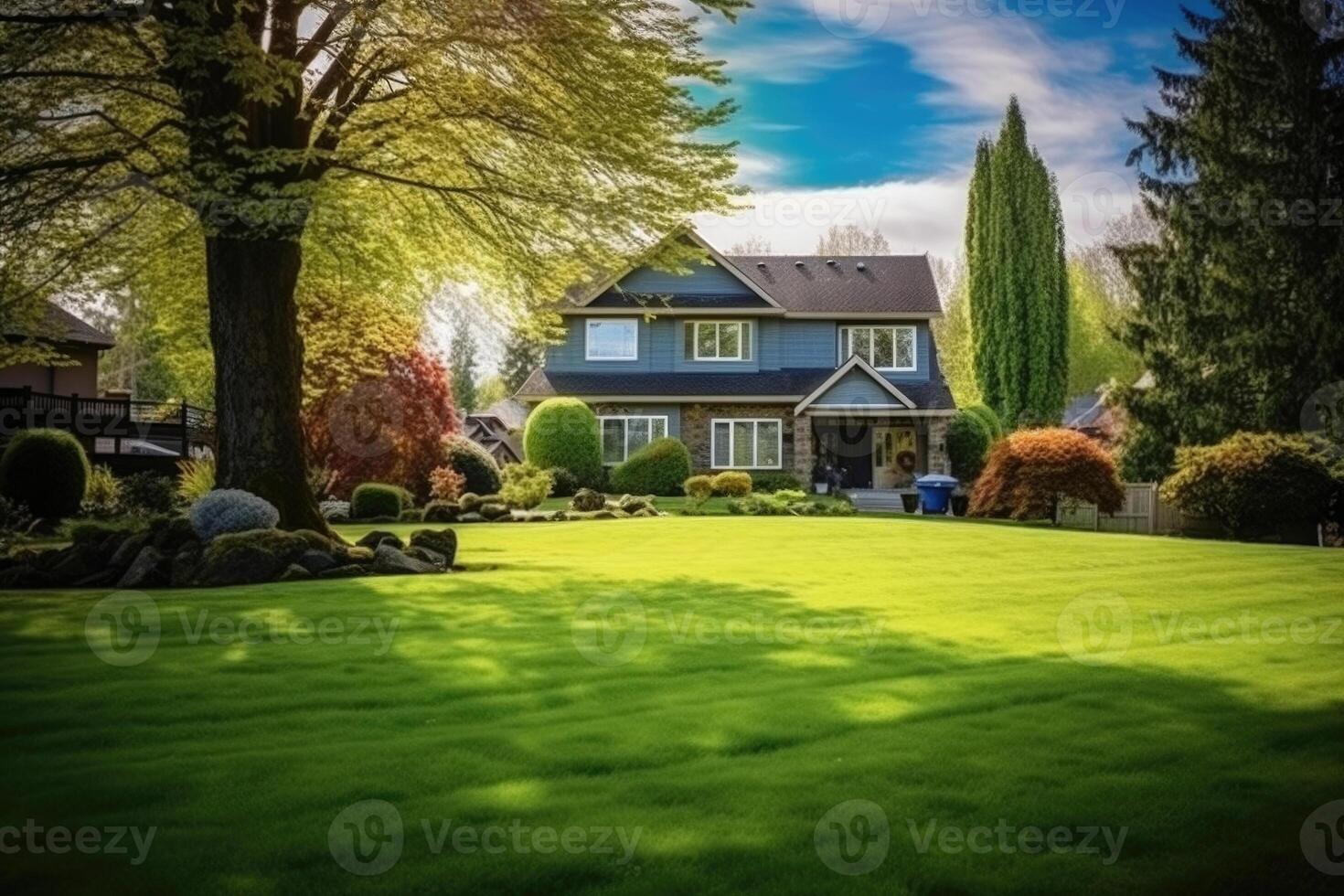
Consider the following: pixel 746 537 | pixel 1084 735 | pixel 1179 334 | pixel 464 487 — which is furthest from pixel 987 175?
pixel 1084 735

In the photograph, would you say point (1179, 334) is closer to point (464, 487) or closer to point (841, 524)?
point (841, 524)

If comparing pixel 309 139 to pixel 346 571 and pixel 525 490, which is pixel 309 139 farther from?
pixel 525 490

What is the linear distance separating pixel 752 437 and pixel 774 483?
4.17m

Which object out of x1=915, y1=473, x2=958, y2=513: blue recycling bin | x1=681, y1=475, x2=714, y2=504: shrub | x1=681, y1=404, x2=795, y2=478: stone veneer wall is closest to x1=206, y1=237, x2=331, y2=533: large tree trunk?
x1=681, y1=475, x2=714, y2=504: shrub

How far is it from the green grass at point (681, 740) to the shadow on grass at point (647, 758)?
0.02 m

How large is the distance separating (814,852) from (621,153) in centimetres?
1224

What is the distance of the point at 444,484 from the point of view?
89.6 feet

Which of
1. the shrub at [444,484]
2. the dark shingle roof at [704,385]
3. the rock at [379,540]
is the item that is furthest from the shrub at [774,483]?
the rock at [379,540]

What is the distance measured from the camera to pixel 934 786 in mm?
4926

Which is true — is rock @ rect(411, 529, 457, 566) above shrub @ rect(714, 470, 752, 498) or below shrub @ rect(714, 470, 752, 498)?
below

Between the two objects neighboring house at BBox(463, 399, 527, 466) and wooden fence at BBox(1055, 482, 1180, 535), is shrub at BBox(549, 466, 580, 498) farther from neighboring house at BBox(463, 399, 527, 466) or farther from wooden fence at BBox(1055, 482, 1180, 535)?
wooden fence at BBox(1055, 482, 1180, 535)

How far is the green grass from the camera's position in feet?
13.5

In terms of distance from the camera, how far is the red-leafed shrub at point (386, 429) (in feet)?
88.9

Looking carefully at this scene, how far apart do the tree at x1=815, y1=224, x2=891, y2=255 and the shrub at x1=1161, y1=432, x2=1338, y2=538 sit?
136ft
